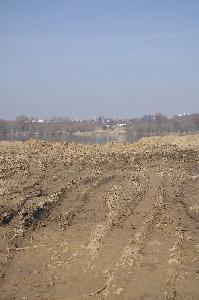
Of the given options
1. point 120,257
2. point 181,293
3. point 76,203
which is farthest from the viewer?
point 76,203

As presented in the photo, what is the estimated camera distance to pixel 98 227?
1162cm

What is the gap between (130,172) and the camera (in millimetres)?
17312

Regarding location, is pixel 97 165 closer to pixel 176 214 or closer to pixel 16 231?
pixel 176 214

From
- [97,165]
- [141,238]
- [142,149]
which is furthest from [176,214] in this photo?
[142,149]

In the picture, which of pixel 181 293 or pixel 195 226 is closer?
pixel 181 293

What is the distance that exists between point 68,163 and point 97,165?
117 cm

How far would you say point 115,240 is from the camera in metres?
10.7

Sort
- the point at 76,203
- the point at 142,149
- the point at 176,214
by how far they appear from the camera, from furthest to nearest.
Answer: the point at 142,149 → the point at 76,203 → the point at 176,214

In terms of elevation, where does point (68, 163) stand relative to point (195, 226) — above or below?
above

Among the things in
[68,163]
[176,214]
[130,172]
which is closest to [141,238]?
[176,214]

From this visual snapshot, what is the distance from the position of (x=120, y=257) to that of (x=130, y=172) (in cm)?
779

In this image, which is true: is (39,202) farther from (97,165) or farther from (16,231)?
(97,165)

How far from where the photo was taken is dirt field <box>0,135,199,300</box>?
8.48m

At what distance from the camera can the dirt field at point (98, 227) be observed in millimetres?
8477
